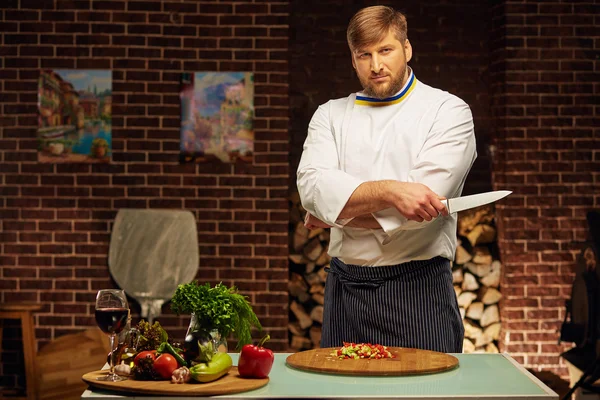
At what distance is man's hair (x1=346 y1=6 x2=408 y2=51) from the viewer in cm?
255

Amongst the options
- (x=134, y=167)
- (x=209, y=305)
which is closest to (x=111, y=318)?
(x=209, y=305)

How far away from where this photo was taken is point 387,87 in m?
2.64

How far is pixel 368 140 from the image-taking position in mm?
2625

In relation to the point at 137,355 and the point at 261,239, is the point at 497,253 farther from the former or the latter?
the point at 137,355

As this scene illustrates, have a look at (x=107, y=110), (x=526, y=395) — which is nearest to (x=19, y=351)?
(x=107, y=110)

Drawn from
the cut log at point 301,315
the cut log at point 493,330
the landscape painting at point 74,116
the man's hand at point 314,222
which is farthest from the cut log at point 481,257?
the man's hand at point 314,222

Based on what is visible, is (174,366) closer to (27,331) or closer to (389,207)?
(389,207)

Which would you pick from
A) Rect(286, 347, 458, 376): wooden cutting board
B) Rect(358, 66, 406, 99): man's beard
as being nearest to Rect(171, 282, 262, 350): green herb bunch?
Rect(286, 347, 458, 376): wooden cutting board

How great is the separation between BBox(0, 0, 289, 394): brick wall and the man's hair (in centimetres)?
253

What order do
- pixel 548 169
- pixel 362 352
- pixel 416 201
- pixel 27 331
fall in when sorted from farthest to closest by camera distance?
1. pixel 548 169
2. pixel 27 331
3. pixel 416 201
4. pixel 362 352

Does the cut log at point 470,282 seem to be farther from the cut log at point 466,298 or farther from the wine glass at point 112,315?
the wine glass at point 112,315

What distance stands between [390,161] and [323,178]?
0.24 metres

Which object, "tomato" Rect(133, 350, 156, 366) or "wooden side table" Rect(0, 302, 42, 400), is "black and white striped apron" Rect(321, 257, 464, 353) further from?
"wooden side table" Rect(0, 302, 42, 400)

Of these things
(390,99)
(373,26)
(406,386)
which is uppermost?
(373,26)
